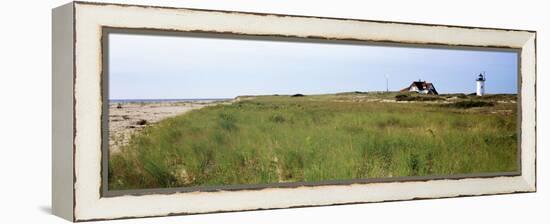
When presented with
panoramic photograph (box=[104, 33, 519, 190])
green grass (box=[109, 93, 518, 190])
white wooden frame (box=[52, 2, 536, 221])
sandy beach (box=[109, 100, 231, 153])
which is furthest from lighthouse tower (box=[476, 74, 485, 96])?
sandy beach (box=[109, 100, 231, 153])

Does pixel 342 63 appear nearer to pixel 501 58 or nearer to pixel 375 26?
pixel 375 26

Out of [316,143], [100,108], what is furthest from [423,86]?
[100,108]

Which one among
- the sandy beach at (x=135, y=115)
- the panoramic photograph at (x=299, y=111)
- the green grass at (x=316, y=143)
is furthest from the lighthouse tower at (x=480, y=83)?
the sandy beach at (x=135, y=115)

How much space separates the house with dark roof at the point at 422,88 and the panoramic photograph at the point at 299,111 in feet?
0.04

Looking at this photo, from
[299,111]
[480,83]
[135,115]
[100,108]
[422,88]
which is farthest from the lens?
[480,83]

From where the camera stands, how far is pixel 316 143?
9.39m

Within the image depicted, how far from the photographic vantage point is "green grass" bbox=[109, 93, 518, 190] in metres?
8.65

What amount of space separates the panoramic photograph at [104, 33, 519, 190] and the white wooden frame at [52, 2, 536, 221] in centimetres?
14

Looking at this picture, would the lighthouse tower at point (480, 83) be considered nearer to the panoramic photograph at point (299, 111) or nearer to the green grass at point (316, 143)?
the panoramic photograph at point (299, 111)

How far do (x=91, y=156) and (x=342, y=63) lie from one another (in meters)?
2.90

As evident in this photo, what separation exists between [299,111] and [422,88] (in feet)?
5.21

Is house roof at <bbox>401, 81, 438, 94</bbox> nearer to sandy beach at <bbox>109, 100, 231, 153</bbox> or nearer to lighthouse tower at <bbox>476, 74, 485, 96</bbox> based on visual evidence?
lighthouse tower at <bbox>476, 74, 485, 96</bbox>

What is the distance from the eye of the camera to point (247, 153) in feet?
29.7

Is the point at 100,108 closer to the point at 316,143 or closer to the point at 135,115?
the point at 135,115
